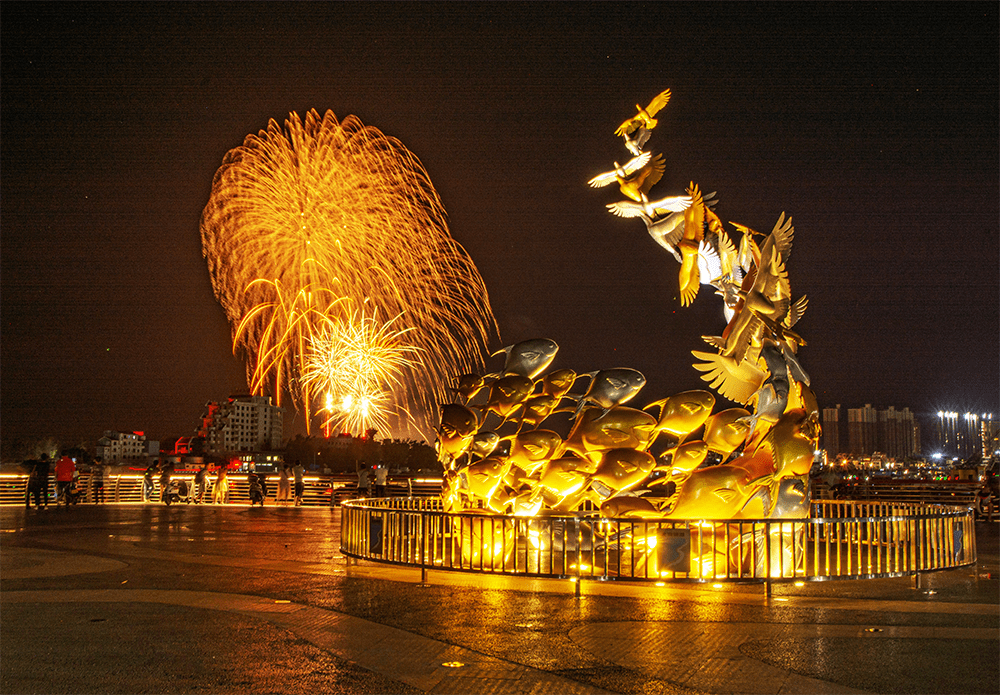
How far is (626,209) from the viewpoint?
14.7m

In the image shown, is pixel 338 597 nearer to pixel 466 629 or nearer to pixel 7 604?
pixel 466 629

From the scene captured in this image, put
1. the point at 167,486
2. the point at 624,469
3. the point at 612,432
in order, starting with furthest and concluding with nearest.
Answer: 1. the point at 167,486
2. the point at 612,432
3. the point at 624,469

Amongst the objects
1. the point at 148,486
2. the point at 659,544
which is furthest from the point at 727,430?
the point at 148,486

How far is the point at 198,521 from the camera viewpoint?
23.9 meters

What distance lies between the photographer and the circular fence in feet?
38.0

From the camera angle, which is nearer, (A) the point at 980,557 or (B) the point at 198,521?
(A) the point at 980,557

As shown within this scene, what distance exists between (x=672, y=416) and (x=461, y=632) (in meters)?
5.89

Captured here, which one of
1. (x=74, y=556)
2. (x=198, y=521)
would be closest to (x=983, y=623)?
(x=74, y=556)

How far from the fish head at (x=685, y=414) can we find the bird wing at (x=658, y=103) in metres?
4.63

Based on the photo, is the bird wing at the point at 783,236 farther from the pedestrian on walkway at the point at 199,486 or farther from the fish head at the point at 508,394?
the pedestrian on walkway at the point at 199,486

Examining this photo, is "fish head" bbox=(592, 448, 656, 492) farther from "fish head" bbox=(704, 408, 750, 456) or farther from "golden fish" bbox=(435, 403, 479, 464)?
"golden fish" bbox=(435, 403, 479, 464)

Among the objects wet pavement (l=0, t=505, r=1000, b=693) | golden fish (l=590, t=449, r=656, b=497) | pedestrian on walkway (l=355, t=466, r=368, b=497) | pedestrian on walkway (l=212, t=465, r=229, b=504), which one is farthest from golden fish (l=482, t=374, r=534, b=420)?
pedestrian on walkway (l=212, t=465, r=229, b=504)

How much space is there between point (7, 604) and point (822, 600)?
972 centimetres

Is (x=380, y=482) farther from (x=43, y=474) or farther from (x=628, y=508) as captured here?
(x=628, y=508)
